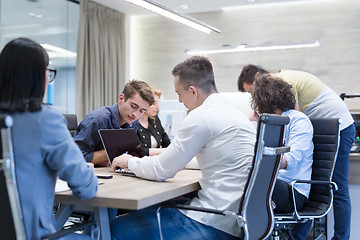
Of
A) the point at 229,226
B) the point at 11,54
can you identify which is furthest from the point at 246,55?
the point at 11,54

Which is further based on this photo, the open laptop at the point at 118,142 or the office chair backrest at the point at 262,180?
the open laptop at the point at 118,142

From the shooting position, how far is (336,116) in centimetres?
342

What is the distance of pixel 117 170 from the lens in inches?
98.2

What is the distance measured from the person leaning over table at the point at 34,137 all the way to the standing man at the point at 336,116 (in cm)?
219

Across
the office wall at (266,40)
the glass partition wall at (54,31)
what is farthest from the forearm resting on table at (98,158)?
the office wall at (266,40)

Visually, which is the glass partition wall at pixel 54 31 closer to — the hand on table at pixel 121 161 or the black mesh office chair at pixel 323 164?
the hand on table at pixel 121 161

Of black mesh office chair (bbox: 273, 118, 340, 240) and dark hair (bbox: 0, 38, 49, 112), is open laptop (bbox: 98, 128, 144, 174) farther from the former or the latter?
black mesh office chair (bbox: 273, 118, 340, 240)

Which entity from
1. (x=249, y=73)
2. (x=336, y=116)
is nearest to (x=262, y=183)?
(x=336, y=116)

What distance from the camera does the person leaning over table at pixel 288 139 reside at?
2633 mm

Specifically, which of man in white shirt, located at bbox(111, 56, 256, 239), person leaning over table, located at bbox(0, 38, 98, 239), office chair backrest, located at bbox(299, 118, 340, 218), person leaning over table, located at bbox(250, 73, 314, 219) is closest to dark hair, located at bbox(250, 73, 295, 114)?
person leaning over table, located at bbox(250, 73, 314, 219)

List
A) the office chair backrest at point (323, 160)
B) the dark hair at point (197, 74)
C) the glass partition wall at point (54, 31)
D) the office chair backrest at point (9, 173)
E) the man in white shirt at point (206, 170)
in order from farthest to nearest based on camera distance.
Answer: the glass partition wall at point (54, 31)
the office chair backrest at point (323, 160)
the dark hair at point (197, 74)
the man in white shirt at point (206, 170)
the office chair backrest at point (9, 173)

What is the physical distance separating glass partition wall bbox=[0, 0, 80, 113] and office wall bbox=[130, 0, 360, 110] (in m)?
1.47

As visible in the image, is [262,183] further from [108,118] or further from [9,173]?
[108,118]

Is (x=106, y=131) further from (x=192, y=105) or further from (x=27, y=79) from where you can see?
(x=27, y=79)
